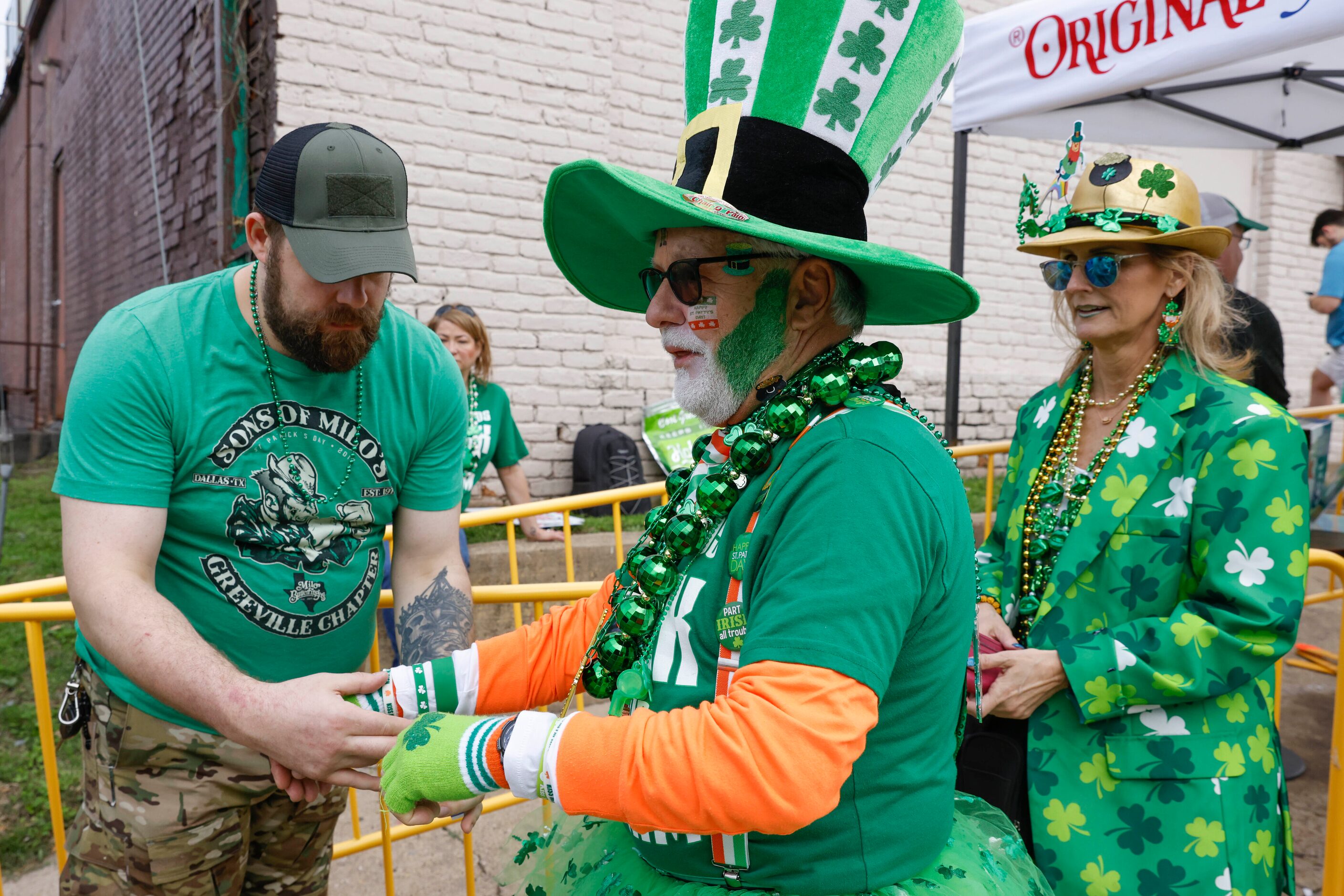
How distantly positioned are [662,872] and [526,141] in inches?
217

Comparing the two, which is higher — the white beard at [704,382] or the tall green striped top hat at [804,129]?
the tall green striped top hat at [804,129]

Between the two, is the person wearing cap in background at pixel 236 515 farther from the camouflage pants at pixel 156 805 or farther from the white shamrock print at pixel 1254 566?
the white shamrock print at pixel 1254 566

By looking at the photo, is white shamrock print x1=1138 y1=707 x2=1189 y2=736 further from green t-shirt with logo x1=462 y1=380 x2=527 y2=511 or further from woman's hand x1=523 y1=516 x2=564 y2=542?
green t-shirt with logo x1=462 y1=380 x2=527 y2=511

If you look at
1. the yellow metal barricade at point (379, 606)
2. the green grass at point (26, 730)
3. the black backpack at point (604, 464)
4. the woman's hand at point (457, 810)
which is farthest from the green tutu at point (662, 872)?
the black backpack at point (604, 464)

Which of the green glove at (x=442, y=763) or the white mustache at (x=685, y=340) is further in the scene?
the white mustache at (x=685, y=340)

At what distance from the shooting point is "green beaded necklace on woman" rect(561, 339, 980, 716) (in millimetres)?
1336

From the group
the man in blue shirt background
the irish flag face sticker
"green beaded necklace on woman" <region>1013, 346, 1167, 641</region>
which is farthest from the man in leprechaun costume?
the man in blue shirt background

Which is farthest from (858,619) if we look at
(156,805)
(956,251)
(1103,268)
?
(956,251)

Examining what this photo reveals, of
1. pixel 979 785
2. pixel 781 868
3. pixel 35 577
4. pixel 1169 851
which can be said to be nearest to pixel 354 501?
pixel 781 868

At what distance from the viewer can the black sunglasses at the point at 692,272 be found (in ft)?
4.51

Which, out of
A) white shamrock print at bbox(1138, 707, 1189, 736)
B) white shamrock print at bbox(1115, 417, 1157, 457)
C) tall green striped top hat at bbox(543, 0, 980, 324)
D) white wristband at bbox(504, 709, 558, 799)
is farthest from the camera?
white shamrock print at bbox(1115, 417, 1157, 457)

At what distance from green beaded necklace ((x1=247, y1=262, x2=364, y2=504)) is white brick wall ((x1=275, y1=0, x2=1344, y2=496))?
12.7 ft

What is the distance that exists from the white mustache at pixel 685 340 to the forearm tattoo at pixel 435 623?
1.09m

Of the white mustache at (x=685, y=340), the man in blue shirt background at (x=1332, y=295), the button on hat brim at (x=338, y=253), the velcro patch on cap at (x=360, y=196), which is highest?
the man in blue shirt background at (x=1332, y=295)
